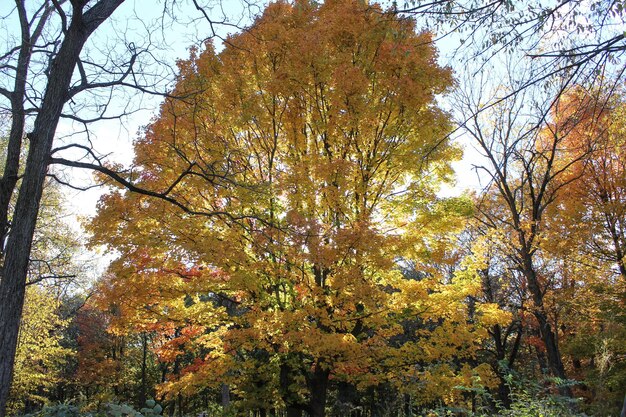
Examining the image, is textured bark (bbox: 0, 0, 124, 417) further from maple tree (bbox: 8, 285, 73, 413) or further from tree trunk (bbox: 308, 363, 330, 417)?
maple tree (bbox: 8, 285, 73, 413)

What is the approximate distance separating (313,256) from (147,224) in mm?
3119

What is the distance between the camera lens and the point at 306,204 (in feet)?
25.7

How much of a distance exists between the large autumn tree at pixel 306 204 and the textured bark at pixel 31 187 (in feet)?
6.16

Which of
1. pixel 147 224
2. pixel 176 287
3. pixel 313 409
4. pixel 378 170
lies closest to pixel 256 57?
pixel 378 170

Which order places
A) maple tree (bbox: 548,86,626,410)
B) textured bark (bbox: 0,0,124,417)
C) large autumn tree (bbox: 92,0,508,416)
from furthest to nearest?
1. maple tree (bbox: 548,86,626,410)
2. large autumn tree (bbox: 92,0,508,416)
3. textured bark (bbox: 0,0,124,417)

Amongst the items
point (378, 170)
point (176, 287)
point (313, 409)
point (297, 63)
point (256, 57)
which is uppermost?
point (256, 57)

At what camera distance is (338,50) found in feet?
26.7

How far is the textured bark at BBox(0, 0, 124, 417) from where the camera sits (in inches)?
182

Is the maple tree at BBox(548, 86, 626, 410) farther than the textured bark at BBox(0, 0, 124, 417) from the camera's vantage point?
Yes

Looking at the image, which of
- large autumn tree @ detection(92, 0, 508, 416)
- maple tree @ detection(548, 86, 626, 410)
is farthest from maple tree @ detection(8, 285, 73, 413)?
maple tree @ detection(548, 86, 626, 410)

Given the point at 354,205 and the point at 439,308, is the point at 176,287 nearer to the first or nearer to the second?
the point at 354,205

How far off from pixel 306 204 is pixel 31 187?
429 centimetres

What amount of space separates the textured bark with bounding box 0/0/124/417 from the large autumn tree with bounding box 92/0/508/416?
1.88m

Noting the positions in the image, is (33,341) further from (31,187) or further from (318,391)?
(31,187)
